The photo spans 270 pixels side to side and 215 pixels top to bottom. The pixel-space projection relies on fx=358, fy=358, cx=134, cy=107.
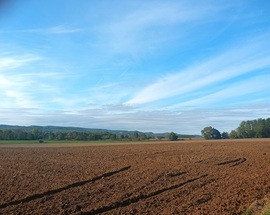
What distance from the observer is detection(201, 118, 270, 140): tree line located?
11281 centimetres

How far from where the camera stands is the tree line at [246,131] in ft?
370

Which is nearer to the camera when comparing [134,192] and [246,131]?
[134,192]

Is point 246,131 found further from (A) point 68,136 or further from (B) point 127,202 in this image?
(B) point 127,202

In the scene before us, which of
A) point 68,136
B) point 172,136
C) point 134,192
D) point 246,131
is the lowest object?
point 134,192

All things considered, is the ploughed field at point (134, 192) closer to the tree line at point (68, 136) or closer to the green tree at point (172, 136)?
the green tree at point (172, 136)

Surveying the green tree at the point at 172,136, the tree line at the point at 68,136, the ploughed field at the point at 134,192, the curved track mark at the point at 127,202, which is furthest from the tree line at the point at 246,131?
the curved track mark at the point at 127,202

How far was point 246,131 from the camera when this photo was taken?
378ft

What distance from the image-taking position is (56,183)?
18.0 metres

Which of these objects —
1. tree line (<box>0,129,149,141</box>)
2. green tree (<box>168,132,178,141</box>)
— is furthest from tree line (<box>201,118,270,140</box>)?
tree line (<box>0,129,149,141</box>)

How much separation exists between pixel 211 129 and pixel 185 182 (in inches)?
3983

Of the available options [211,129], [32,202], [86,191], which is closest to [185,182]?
[86,191]

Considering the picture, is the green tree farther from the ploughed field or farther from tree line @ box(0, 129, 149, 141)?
the ploughed field

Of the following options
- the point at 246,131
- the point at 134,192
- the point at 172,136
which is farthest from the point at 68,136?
the point at 134,192

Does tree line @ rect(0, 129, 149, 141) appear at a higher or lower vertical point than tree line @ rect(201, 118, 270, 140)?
Result: lower
